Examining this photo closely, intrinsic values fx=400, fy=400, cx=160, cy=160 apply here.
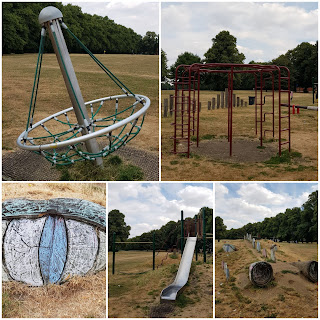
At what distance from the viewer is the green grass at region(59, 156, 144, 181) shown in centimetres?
702

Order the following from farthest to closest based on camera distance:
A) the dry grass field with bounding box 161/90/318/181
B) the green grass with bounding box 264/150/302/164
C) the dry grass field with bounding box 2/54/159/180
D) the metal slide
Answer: the dry grass field with bounding box 2/54/159/180
the green grass with bounding box 264/150/302/164
the dry grass field with bounding box 161/90/318/181
the metal slide

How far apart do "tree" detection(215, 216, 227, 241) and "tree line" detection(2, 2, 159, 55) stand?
16.1 m

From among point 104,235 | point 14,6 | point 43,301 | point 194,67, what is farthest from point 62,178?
point 14,6

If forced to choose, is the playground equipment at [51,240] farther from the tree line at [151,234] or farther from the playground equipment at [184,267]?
the playground equipment at [184,267]

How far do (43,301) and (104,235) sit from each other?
50.1 inches

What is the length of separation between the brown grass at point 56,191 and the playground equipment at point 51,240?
89 millimetres

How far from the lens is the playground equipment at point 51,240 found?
5.89 meters

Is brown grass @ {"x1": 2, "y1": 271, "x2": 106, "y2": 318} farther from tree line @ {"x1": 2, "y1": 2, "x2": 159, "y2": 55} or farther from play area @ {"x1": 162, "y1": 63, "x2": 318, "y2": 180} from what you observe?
tree line @ {"x1": 2, "y1": 2, "x2": 159, "y2": 55}

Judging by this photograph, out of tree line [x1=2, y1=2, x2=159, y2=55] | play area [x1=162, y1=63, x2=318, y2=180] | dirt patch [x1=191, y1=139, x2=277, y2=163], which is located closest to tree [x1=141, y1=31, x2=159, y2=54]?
tree line [x1=2, y1=2, x2=159, y2=55]

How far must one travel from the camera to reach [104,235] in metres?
6.22

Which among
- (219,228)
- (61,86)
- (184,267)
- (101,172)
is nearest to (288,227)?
(219,228)

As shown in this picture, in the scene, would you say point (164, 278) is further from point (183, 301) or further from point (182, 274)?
point (183, 301)

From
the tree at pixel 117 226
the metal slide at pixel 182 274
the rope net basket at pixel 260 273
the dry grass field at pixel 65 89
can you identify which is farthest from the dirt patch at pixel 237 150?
the tree at pixel 117 226

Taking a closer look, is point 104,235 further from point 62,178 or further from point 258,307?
point 258,307
